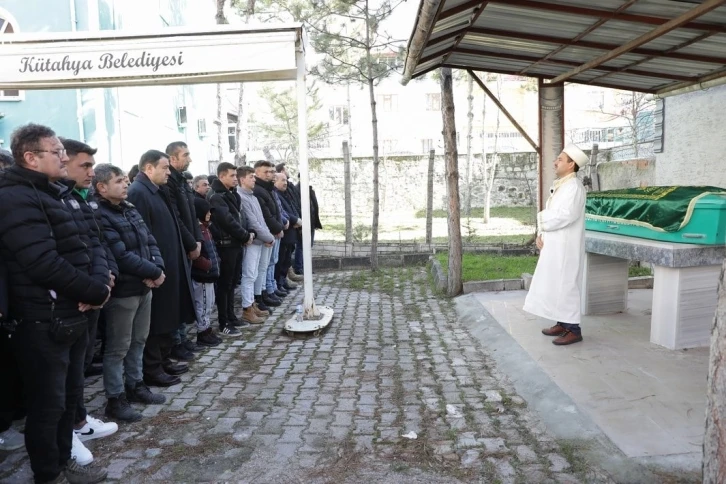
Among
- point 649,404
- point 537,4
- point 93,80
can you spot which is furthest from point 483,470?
point 93,80

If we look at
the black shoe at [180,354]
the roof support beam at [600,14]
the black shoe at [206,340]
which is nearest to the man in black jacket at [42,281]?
the black shoe at [180,354]

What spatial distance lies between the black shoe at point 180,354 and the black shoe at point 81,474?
236 centimetres

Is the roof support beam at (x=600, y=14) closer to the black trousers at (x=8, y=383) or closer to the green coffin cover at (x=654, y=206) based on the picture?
the green coffin cover at (x=654, y=206)

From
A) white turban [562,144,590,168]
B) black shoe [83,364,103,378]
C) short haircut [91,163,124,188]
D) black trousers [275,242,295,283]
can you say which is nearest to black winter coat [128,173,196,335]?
short haircut [91,163,124,188]

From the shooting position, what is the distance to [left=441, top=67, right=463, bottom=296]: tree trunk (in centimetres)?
815

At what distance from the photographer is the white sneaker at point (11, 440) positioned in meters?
3.81

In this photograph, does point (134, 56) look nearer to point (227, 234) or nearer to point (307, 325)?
point (227, 234)

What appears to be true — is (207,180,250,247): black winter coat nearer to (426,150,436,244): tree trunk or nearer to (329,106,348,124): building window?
(426,150,436,244): tree trunk

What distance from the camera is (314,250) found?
1224 centimetres

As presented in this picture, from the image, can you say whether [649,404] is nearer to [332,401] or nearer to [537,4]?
[332,401]

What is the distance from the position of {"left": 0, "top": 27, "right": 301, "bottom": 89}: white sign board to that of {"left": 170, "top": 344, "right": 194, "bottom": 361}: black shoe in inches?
106

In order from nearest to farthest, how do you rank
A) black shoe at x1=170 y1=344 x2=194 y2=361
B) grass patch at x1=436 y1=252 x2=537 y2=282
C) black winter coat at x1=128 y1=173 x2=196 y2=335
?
1. black winter coat at x1=128 y1=173 x2=196 y2=335
2. black shoe at x1=170 y1=344 x2=194 y2=361
3. grass patch at x1=436 y1=252 x2=537 y2=282

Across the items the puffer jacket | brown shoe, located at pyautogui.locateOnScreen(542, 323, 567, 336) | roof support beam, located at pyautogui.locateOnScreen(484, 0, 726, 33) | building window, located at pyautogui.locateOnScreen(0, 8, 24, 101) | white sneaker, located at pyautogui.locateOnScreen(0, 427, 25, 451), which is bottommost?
white sneaker, located at pyautogui.locateOnScreen(0, 427, 25, 451)

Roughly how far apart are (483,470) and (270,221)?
207 inches
